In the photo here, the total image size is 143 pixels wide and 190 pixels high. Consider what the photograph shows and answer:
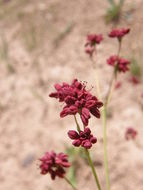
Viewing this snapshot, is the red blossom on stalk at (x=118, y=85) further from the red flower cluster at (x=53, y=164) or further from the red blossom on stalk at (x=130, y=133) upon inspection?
the red flower cluster at (x=53, y=164)

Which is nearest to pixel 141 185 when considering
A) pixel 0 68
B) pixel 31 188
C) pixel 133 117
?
pixel 133 117

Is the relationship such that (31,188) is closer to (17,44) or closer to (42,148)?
(42,148)

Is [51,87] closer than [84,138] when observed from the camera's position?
No

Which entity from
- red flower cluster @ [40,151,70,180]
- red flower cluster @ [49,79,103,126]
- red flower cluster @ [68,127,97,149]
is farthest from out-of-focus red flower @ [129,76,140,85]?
red flower cluster @ [68,127,97,149]

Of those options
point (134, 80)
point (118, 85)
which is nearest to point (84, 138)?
point (118, 85)

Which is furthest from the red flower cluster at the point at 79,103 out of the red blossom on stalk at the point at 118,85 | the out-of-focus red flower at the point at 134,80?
the out-of-focus red flower at the point at 134,80

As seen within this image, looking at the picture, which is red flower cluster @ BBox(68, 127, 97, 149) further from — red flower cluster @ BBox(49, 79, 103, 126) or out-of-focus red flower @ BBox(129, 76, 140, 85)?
out-of-focus red flower @ BBox(129, 76, 140, 85)

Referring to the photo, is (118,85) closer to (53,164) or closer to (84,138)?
(53,164)
